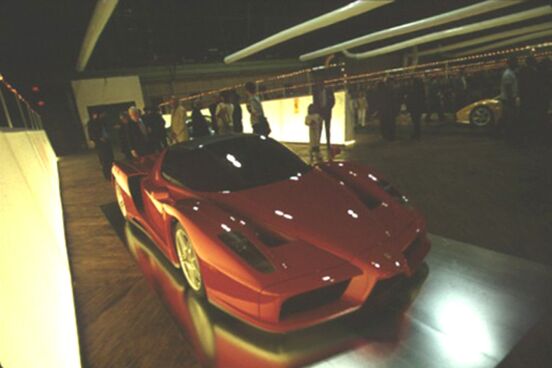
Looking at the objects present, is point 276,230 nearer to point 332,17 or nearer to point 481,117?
point 481,117

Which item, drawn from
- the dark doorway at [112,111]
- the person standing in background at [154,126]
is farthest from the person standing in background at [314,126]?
the dark doorway at [112,111]

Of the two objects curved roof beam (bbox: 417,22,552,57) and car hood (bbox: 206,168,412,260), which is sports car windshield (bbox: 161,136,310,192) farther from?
curved roof beam (bbox: 417,22,552,57)

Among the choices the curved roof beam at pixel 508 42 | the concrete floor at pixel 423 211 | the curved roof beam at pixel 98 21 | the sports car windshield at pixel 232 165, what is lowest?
the concrete floor at pixel 423 211

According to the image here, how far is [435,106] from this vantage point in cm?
1223

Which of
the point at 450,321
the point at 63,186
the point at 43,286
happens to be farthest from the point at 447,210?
the point at 63,186

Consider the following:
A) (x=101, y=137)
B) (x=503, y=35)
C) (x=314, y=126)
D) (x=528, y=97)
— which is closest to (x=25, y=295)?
(x=314, y=126)

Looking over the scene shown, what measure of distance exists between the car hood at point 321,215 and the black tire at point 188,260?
1.22 ft

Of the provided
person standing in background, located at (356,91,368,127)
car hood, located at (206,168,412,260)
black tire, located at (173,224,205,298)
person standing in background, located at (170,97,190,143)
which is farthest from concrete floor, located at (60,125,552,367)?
person standing in background, located at (356,91,368,127)

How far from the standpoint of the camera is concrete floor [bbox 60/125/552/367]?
2.28 m

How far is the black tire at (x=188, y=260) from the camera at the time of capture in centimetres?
252

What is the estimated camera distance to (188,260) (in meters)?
2.64

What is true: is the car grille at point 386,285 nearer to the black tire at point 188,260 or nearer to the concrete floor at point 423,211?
the concrete floor at point 423,211

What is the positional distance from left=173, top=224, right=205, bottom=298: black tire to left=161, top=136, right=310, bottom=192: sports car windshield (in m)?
0.40

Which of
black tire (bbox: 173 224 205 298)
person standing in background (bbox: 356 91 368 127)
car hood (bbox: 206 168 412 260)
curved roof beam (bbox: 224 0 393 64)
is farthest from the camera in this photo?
person standing in background (bbox: 356 91 368 127)
